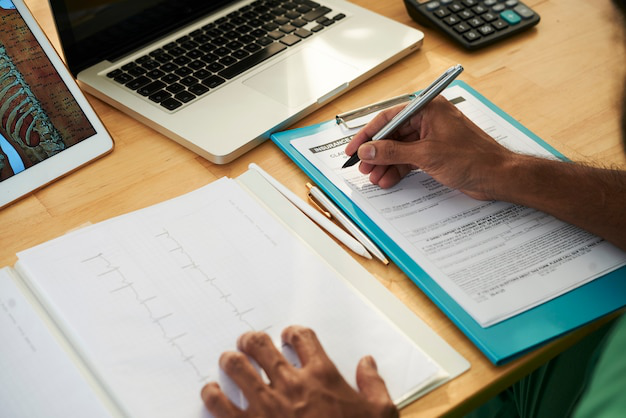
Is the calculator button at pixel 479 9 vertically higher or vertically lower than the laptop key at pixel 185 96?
lower

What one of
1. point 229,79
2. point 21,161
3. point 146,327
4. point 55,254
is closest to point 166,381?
point 146,327

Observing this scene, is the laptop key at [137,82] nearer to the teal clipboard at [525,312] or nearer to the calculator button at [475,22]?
the teal clipboard at [525,312]

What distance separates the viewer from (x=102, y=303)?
0.58 meters

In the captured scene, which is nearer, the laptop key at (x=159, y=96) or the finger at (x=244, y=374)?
the finger at (x=244, y=374)

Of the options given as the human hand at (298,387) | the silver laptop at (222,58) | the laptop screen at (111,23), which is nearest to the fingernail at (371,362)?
the human hand at (298,387)

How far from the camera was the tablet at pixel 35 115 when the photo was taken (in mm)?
718

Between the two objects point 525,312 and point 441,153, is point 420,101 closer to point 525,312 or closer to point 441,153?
point 441,153

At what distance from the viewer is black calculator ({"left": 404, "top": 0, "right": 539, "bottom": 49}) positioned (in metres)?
0.97

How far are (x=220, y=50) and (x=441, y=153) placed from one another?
15.3 inches

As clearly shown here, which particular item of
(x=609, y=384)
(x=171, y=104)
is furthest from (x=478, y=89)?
(x=609, y=384)

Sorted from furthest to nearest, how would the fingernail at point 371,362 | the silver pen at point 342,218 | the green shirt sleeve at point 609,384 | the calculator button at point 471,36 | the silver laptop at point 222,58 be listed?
the calculator button at point 471,36 < the silver laptop at point 222,58 < the silver pen at point 342,218 < the fingernail at point 371,362 < the green shirt sleeve at point 609,384

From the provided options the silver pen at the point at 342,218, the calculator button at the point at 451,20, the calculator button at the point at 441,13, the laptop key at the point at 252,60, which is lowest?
the silver pen at the point at 342,218

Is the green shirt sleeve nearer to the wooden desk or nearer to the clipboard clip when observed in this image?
the wooden desk

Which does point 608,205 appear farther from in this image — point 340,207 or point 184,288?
point 184,288
